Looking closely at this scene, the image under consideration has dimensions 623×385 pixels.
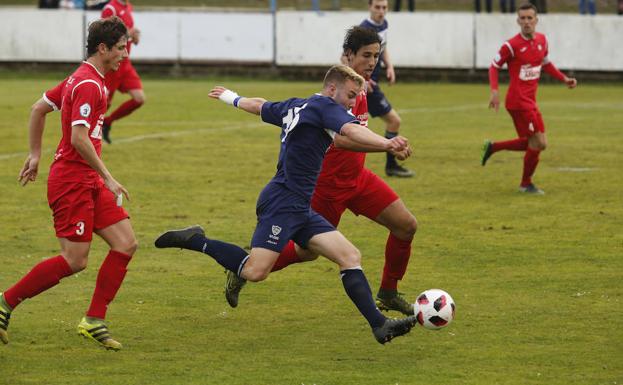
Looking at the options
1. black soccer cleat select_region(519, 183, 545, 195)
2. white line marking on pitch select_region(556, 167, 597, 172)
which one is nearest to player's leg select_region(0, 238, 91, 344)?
black soccer cleat select_region(519, 183, 545, 195)

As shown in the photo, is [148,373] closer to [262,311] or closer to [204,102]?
[262,311]

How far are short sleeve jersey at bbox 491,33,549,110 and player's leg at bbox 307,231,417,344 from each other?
8.05 m

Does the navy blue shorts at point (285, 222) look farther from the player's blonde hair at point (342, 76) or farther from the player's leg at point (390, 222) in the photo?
the player's leg at point (390, 222)

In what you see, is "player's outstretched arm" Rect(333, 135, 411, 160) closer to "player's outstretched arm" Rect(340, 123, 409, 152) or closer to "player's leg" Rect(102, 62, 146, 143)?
"player's outstretched arm" Rect(340, 123, 409, 152)

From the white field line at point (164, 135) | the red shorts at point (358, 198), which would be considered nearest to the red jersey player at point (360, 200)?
the red shorts at point (358, 198)

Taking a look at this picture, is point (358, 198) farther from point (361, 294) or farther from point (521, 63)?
point (521, 63)

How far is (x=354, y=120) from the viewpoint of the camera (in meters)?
8.05

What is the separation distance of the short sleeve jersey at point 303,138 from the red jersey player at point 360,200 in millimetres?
863

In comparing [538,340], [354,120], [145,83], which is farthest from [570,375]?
[145,83]

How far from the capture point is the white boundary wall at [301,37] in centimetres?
3052

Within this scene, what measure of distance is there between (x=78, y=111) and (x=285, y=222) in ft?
5.18

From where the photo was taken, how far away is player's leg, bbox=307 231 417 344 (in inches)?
319

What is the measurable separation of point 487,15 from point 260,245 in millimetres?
23252

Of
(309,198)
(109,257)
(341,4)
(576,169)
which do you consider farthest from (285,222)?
(341,4)
